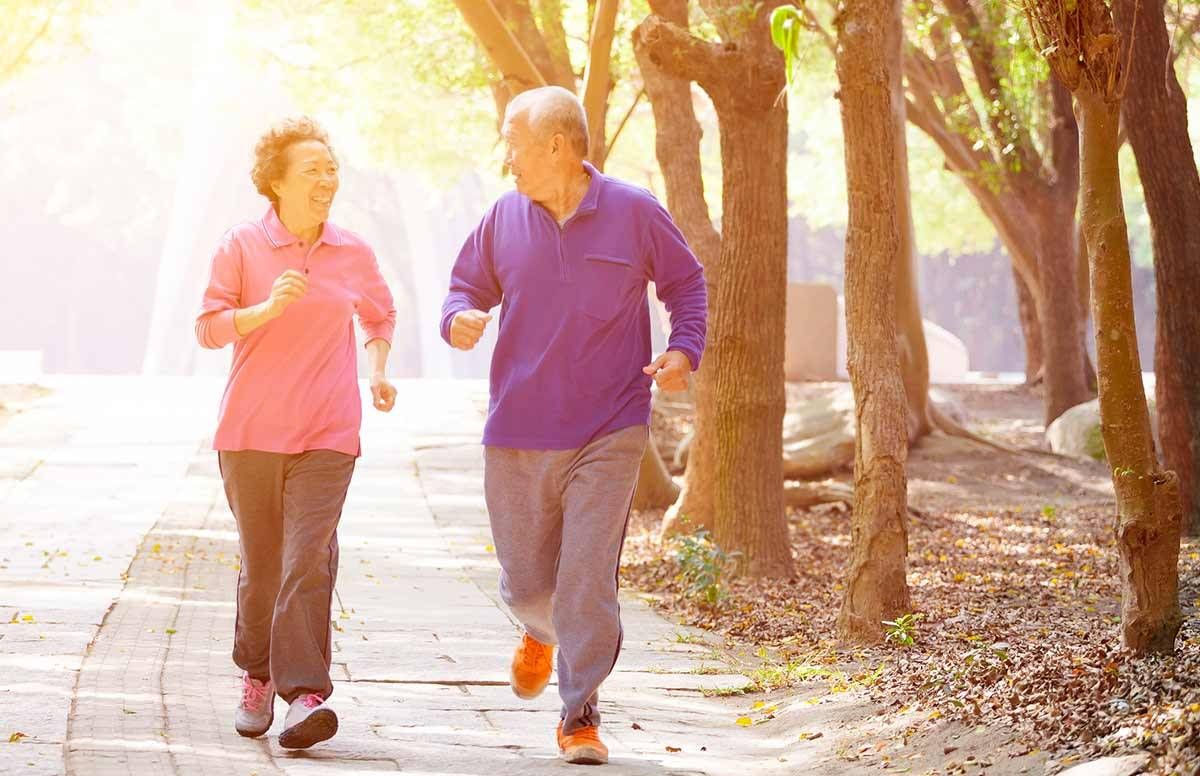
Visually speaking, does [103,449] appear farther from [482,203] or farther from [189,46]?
[482,203]

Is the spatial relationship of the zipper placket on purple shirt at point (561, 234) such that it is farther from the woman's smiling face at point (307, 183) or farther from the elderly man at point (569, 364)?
the woman's smiling face at point (307, 183)

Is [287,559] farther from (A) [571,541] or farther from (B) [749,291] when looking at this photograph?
(B) [749,291]

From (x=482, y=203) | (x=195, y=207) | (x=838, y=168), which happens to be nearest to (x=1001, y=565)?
(x=838, y=168)

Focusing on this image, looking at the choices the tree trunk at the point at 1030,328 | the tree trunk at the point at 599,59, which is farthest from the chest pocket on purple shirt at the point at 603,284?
the tree trunk at the point at 1030,328

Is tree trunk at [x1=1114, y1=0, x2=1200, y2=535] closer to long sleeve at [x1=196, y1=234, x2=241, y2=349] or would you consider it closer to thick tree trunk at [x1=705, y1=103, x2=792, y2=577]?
thick tree trunk at [x1=705, y1=103, x2=792, y2=577]

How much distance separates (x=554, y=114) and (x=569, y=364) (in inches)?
31.1

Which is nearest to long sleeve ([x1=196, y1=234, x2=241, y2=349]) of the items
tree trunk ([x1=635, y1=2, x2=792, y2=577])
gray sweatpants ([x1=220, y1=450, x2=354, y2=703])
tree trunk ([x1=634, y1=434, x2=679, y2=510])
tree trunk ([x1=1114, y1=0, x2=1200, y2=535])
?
gray sweatpants ([x1=220, y1=450, x2=354, y2=703])

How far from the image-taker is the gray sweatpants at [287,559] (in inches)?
217

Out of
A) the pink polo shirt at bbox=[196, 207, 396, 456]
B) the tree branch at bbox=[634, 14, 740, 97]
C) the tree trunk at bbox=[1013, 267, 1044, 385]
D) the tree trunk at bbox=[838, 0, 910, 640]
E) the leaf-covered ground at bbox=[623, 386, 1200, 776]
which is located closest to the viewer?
the leaf-covered ground at bbox=[623, 386, 1200, 776]

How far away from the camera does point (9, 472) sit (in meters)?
14.9

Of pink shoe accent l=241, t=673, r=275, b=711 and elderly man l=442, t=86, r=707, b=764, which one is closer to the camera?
elderly man l=442, t=86, r=707, b=764

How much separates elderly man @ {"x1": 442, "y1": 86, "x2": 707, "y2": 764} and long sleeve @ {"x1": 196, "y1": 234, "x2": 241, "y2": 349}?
0.69 metres

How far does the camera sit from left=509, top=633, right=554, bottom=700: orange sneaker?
229 inches

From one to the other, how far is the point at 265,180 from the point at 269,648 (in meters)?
1.55
